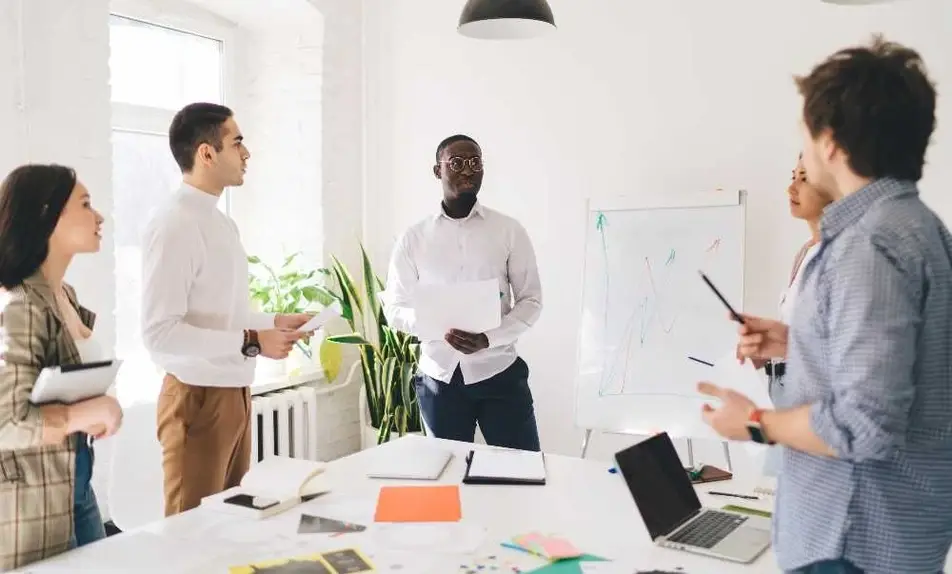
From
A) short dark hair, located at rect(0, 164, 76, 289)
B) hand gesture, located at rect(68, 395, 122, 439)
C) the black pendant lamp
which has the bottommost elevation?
hand gesture, located at rect(68, 395, 122, 439)

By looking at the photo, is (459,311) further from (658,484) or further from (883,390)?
(883,390)

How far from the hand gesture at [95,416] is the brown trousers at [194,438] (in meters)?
0.59

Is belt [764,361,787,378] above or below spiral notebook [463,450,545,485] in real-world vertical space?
above

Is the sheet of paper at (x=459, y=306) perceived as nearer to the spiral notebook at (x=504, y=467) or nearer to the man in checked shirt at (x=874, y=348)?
the spiral notebook at (x=504, y=467)

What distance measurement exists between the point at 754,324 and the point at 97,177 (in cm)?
257

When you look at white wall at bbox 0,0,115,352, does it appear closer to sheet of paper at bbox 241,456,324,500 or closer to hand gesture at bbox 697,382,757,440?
sheet of paper at bbox 241,456,324,500

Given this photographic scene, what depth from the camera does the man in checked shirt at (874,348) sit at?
1.16 metres

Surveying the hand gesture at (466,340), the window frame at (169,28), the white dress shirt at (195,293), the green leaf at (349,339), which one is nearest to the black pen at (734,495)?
the hand gesture at (466,340)

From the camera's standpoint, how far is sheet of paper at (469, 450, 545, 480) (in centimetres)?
219

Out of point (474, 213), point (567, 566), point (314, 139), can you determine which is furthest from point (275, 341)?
point (314, 139)

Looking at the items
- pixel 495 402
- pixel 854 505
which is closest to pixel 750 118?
pixel 495 402

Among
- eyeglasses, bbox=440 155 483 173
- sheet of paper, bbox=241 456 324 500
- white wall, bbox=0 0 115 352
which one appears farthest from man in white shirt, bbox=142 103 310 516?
eyeglasses, bbox=440 155 483 173

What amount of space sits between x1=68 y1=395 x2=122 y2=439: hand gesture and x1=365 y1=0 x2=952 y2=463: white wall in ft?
8.58

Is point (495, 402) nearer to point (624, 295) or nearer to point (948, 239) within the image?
point (624, 295)
